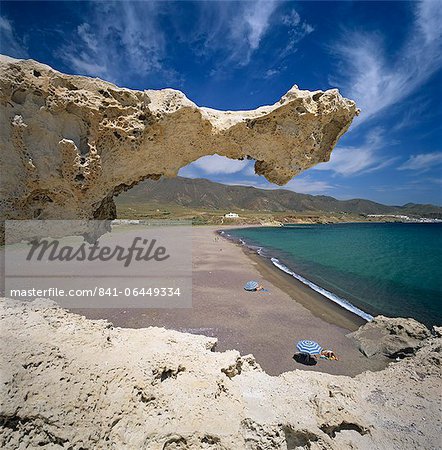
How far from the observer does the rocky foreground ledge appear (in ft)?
8.57

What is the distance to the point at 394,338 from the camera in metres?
10.7

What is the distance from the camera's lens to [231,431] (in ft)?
9.38

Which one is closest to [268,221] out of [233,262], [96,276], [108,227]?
[233,262]

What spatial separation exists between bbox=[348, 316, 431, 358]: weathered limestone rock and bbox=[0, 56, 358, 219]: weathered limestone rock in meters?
8.44

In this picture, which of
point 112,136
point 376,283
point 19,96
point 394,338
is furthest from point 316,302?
point 19,96

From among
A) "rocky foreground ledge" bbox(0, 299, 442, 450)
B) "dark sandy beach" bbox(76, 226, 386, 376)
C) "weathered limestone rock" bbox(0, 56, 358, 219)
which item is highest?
"weathered limestone rock" bbox(0, 56, 358, 219)

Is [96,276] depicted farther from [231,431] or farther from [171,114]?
[231,431]

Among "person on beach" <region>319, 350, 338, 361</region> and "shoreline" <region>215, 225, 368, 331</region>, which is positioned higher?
"shoreline" <region>215, 225, 368, 331</region>

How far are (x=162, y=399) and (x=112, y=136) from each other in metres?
4.53

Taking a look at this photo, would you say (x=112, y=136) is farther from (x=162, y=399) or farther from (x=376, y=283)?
(x=376, y=283)

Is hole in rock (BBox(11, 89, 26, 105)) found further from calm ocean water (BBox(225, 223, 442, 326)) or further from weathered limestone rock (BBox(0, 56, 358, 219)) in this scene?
calm ocean water (BBox(225, 223, 442, 326))

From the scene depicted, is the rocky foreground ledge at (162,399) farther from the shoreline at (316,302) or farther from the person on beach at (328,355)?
the shoreline at (316,302)

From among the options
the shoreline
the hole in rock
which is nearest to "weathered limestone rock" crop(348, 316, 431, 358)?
the shoreline

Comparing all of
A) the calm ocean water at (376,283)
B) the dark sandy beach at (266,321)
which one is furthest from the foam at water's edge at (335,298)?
the dark sandy beach at (266,321)
